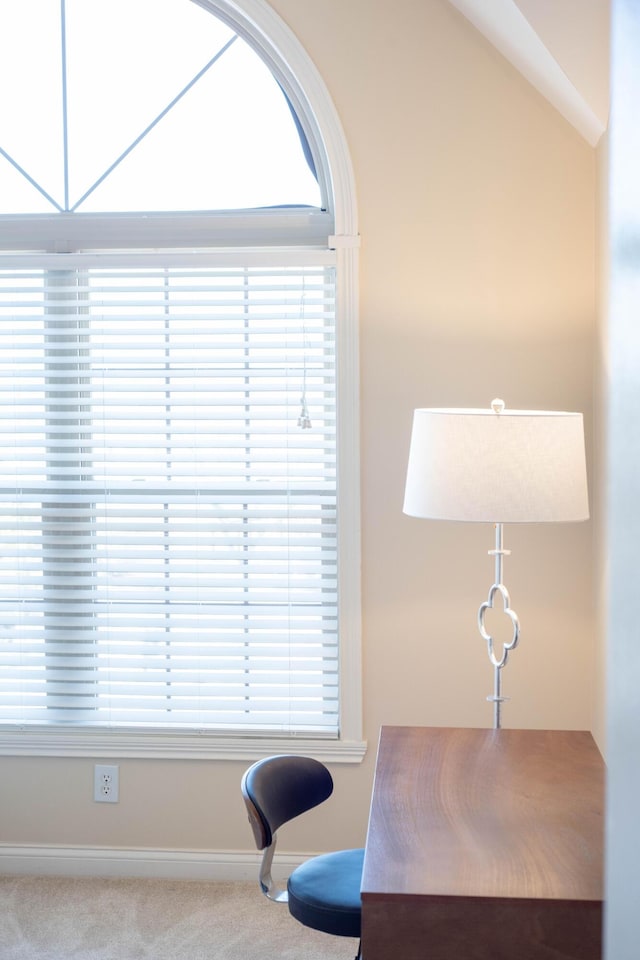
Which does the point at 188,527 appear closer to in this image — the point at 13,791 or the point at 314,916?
the point at 13,791

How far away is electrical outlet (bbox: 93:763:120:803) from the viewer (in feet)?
10.4

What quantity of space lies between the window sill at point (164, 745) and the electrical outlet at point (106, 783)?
0.05 m

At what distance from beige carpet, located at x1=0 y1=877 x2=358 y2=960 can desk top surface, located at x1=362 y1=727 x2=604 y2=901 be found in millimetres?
916

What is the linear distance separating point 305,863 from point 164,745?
112cm

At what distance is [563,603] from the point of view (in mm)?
3000

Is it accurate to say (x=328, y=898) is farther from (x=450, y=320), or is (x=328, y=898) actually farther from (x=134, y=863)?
(x=450, y=320)

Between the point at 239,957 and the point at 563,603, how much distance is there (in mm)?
1424

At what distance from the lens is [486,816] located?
5.79ft

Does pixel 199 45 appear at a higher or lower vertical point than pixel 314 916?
higher

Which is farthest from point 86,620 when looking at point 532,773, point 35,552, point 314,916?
point 532,773

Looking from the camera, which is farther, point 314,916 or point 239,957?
point 239,957

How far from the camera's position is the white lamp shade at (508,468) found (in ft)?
7.04

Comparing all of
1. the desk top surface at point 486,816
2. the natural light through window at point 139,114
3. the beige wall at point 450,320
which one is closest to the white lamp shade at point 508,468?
the desk top surface at point 486,816

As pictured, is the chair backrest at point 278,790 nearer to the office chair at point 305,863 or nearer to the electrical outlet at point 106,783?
the office chair at point 305,863
